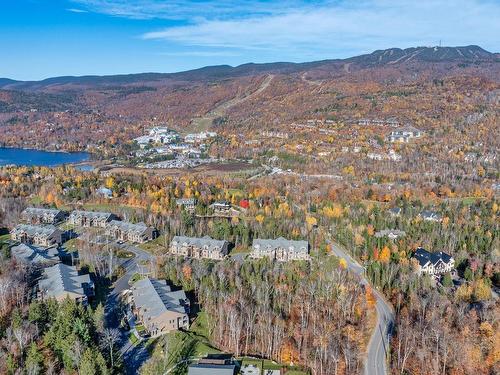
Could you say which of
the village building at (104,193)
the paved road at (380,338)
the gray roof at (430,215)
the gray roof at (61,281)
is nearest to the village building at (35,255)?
the gray roof at (61,281)

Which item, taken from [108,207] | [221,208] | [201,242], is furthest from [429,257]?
[108,207]

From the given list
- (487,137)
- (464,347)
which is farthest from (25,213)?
(487,137)

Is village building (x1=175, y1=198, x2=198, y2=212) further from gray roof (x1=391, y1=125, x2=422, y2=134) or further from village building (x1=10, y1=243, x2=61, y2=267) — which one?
gray roof (x1=391, y1=125, x2=422, y2=134)

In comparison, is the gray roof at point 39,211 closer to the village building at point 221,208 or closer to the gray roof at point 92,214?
the gray roof at point 92,214

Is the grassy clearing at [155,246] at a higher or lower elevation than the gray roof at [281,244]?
lower

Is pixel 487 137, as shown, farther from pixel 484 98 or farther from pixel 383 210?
pixel 383 210

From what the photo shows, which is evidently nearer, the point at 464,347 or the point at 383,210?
the point at 464,347

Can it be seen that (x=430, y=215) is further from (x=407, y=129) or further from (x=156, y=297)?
(x=407, y=129)
